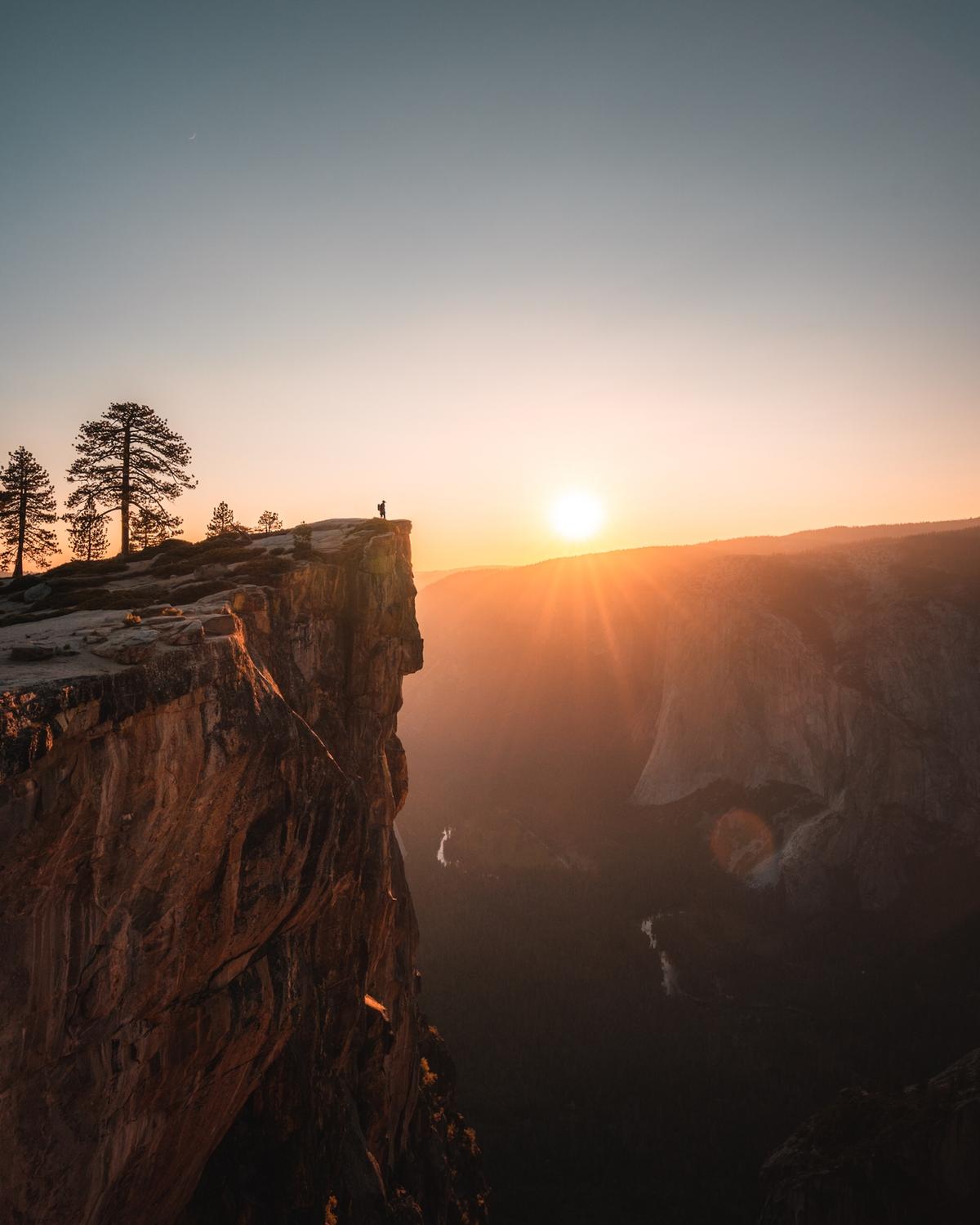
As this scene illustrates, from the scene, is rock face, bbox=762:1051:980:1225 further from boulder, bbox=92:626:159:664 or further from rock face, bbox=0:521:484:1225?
boulder, bbox=92:626:159:664

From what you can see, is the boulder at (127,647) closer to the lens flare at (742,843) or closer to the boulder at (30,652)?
the boulder at (30,652)

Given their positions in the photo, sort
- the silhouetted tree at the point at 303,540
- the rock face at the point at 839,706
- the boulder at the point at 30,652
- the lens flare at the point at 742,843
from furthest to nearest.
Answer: the lens flare at the point at 742,843
the rock face at the point at 839,706
the silhouetted tree at the point at 303,540
the boulder at the point at 30,652

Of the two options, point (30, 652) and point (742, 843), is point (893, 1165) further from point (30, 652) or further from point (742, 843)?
point (742, 843)

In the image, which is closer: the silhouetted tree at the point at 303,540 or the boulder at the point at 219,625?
the boulder at the point at 219,625

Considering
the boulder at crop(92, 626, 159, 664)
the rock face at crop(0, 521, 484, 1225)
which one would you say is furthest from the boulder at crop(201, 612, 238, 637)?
the boulder at crop(92, 626, 159, 664)

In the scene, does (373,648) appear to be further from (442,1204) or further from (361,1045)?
(442,1204)

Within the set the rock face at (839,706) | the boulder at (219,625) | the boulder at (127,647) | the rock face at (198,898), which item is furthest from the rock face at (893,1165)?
the boulder at (127,647)

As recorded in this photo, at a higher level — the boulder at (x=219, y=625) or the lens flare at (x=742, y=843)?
the boulder at (x=219, y=625)

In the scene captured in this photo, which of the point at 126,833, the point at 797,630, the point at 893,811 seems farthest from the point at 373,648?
the point at 797,630
